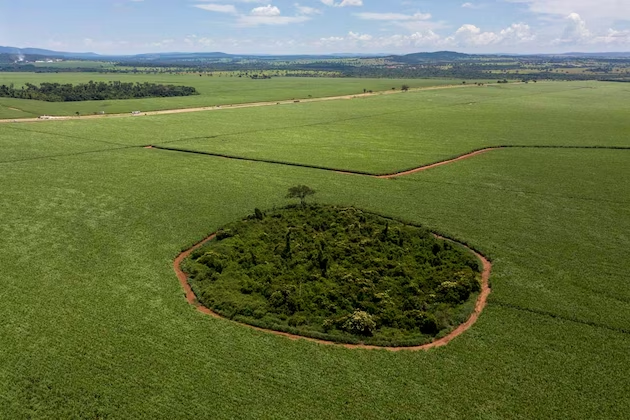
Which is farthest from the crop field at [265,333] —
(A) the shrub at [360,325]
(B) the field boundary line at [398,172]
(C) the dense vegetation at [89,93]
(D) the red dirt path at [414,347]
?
(C) the dense vegetation at [89,93]

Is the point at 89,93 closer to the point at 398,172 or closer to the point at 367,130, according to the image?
the point at 367,130

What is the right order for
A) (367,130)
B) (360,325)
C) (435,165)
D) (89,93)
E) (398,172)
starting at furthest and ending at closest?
(89,93) < (367,130) < (435,165) < (398,172) < (360,325)

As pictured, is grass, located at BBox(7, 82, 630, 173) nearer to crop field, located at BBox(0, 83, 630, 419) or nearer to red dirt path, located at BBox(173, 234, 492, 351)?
crop field, located at BBox(0, 83, 630, 419)

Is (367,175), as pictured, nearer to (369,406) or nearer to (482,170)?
(482,170)

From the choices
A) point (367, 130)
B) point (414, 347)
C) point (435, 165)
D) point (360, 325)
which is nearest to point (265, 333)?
point (360, 325)

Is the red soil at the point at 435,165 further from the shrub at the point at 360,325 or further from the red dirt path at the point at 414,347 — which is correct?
the shrub at the point at 360,325

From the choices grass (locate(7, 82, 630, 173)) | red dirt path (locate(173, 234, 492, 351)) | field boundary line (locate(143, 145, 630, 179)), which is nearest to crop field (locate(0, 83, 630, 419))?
red dirt path (locate(173, 234, 492, 351))

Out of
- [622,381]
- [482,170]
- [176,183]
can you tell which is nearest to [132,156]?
[176,183]
